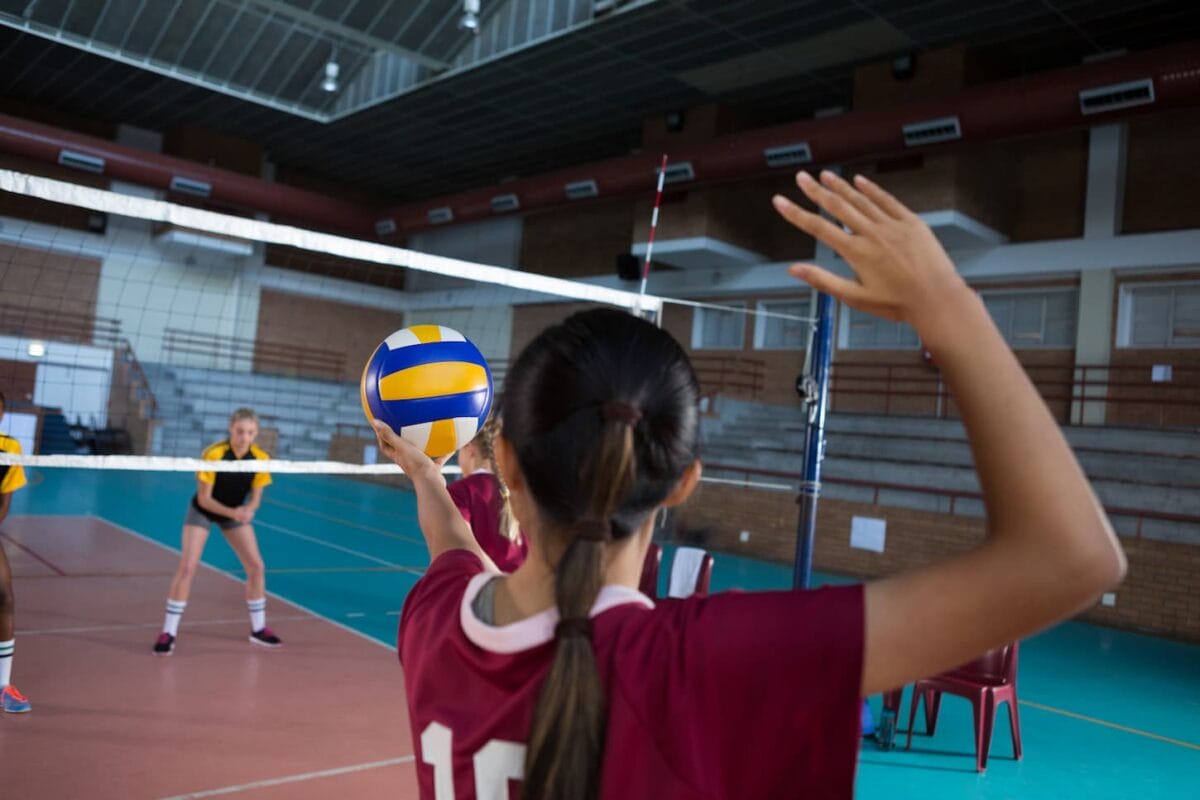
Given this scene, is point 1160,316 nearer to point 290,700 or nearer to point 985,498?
point 290,700

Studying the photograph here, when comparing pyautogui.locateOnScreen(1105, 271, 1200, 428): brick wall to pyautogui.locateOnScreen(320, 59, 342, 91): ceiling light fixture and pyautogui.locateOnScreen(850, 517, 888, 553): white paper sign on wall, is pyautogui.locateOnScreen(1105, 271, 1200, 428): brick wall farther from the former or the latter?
pyautogui.locateOnScreen(320, 59, 342, 91): ceiling light fixture

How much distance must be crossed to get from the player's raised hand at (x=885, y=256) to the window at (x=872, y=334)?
1372 cm

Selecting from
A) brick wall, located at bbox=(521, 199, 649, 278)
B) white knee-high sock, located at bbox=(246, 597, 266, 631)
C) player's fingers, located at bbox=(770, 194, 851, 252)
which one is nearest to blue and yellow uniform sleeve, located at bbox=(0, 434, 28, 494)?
white knee-high sock, located at bbox=(246, 597, 266, 631)

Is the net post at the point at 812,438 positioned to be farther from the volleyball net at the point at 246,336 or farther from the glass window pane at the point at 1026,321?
the glass window pane at the point at 1026,321

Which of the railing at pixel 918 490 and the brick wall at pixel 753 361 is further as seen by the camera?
the brick wall at pixel 753 361

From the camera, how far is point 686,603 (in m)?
0.87

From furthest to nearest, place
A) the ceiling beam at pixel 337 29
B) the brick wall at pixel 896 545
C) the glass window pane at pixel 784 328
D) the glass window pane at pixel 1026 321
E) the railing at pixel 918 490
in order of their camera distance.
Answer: the glass window pane at pixel 784 328 → the glass window pane at pixel 1026 321 → the ceiling beam at pixel 337 29 → the railing at pixel 918 490 → the brick wall at pixel 896 545

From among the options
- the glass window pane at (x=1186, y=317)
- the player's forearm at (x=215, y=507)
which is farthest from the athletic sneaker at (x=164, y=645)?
the glass window pane at (x=1186, y=317)

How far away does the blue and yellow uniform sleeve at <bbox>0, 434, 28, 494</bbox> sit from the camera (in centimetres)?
409

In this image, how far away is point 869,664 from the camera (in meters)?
0.79

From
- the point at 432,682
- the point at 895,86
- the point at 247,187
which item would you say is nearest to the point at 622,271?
the point at 895,86

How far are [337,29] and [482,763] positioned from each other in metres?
13.9

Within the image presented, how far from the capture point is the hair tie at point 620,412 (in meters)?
0.93

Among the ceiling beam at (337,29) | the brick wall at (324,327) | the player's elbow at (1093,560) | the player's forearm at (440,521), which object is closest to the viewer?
the player's elbow at (1093,560)
